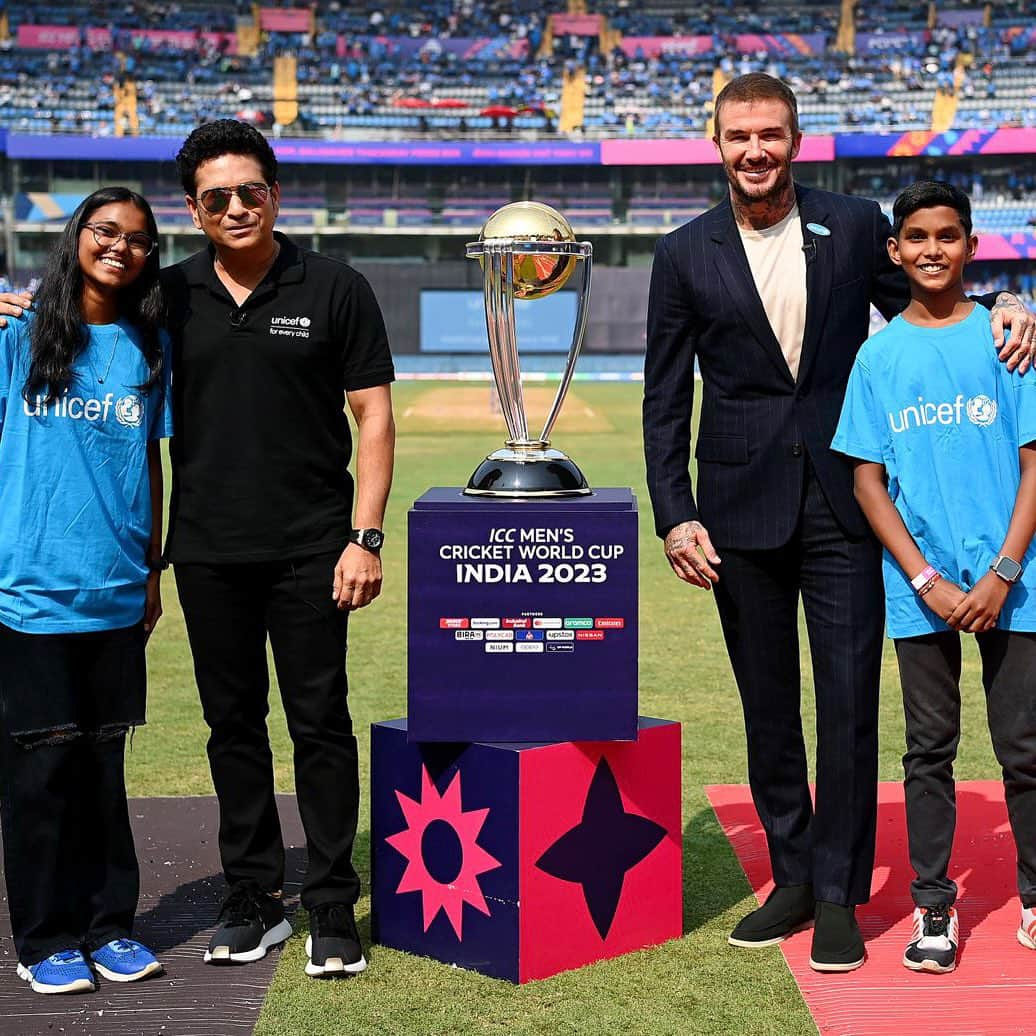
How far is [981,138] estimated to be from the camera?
128 ft

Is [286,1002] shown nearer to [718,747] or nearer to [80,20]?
[718,747]

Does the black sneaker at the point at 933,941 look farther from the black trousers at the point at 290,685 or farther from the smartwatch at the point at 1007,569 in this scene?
the black trousers at the point at 290,685

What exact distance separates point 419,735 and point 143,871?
1.26 m

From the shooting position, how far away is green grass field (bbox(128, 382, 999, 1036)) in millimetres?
3123

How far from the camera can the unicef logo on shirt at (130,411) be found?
337cm

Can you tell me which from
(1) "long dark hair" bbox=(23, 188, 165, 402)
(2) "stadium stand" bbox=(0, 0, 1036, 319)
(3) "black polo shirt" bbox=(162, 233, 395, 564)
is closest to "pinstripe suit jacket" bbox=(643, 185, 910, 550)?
(3) "black polo shirt" bbox=(162, 233, 395, 564)

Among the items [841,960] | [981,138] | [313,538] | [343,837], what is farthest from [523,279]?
[981,138]

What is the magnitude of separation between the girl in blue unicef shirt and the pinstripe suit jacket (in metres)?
1.20

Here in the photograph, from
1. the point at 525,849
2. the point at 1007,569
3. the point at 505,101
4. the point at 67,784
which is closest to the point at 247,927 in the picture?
the point at 67,784

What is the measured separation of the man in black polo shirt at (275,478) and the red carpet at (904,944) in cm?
109

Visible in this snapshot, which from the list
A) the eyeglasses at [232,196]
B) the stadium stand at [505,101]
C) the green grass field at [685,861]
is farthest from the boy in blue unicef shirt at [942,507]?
the stadium stand at [505,101]

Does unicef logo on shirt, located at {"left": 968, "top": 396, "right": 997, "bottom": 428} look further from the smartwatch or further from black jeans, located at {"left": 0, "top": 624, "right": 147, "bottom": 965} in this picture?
black jeans, located at {"left": 0, "top": 624, "right": 147, "bottom": 965}

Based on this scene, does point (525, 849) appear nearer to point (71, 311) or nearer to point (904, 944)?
point (904, 944)

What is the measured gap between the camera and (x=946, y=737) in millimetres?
3406
